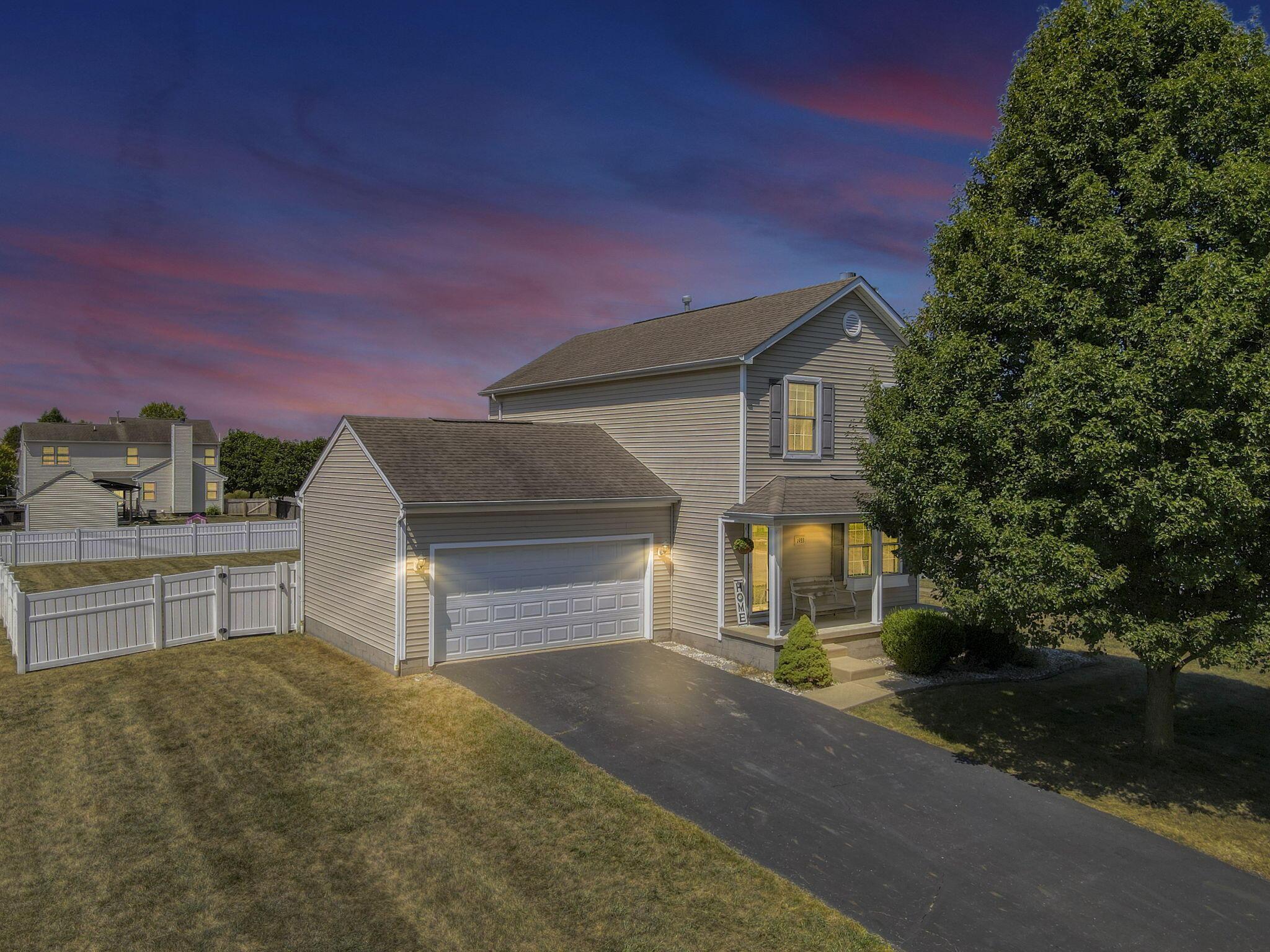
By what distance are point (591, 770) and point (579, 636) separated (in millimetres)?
6247

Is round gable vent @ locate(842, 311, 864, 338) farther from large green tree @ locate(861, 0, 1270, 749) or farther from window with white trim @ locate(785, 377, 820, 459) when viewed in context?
large green tree @ locate(861, 0, 1270, 749)

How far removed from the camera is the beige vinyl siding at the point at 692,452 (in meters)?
15.3

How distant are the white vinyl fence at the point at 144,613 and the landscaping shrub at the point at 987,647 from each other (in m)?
14.3

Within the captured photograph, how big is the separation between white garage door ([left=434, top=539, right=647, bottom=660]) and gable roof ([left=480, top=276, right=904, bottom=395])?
4346 mm

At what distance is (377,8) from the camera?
539 inches

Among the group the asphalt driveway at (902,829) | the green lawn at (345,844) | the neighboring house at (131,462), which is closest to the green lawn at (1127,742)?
the asphalt driveway at (902,829)

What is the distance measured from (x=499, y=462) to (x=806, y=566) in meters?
7.66

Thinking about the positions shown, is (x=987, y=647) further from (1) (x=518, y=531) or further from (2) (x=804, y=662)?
(1) (x=518, y=531)

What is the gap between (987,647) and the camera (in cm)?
1446

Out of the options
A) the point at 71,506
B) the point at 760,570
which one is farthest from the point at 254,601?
the point at 71,506

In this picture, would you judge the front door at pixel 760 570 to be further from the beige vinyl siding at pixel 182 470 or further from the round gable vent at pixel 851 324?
the beige vinyl siding at pixel 182 470

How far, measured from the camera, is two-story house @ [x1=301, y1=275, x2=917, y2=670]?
13797 mm

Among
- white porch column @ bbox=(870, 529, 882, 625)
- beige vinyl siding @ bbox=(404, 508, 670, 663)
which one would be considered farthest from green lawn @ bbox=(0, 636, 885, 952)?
white porch column @ bbox=(870, 529, 882, 625)

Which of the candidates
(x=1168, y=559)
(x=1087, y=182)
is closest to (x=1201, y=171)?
(x=1087, y=182)
